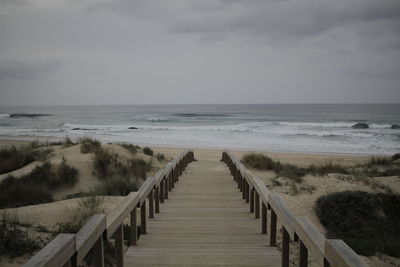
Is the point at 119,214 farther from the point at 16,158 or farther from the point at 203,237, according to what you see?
the point at 16,158

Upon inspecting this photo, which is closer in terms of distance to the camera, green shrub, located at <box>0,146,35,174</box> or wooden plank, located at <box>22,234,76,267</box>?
wooden plank, located at <box>22,234,76,267</box>

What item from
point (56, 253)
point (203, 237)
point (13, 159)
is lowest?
point (13, 159)


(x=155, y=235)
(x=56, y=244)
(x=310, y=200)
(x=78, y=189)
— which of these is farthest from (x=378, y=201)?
(x=78, y=189)

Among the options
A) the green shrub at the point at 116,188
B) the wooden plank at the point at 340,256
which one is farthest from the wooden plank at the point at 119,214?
the green shrub at the point at 116,188

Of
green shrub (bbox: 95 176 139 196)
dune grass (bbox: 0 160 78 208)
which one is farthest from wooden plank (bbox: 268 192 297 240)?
dune grass (bbox: 0 160 78 208)

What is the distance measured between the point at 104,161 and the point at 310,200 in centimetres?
738

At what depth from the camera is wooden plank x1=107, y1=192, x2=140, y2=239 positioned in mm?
3110

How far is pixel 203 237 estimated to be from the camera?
476 cm

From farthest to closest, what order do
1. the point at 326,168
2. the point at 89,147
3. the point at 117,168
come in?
the point at 326,168, the point at 89,147, the point at 117,168

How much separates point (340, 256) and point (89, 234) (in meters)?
1.82

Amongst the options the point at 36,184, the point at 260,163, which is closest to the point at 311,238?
the point at 36,184

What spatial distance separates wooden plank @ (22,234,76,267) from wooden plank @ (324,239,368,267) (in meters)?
1.79

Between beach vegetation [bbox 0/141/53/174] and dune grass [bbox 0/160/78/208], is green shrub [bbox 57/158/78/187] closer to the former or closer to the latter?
dune grass [bbox 0/160/78/208]

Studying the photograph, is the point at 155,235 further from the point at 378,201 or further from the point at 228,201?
the point at 378,201
